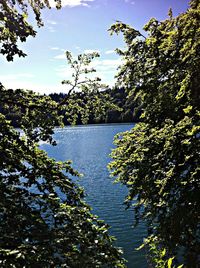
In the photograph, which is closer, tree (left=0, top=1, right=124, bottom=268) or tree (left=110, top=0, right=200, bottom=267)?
tree (left=0, top=1, right=124, bottom=268)

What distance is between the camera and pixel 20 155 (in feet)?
26.3

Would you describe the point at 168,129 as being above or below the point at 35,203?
above

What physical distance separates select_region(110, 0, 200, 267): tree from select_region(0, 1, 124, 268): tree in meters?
2.86

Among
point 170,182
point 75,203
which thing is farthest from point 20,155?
point 170,182

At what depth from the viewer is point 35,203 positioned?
24.2 feet

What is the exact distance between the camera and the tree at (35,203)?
5.56m

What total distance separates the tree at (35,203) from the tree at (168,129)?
286cm

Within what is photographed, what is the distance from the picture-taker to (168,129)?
34.0 ft

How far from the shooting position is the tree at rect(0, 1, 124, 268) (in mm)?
5562

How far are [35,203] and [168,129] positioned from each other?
5.26 metres

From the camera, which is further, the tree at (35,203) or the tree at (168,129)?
the tree at (168,129)

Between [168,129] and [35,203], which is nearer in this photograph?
[35,203]

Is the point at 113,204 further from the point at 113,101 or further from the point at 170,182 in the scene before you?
the point at 113,101

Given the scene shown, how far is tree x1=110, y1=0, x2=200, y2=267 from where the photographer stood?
30.7 feet
